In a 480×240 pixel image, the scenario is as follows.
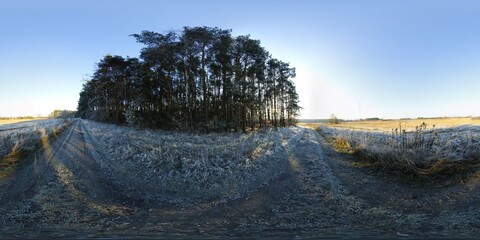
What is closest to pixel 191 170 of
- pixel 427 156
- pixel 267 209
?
pixel 267 209

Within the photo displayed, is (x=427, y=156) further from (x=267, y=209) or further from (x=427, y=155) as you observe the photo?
(x=267, y=209)

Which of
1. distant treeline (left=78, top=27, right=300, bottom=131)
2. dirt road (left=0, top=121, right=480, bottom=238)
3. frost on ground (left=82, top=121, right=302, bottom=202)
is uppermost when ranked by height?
distant treeline (left=78, top=27, right=300, bottom=131)

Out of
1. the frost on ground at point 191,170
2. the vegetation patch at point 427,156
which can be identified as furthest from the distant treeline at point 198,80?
the vegetation patch at point 427,156

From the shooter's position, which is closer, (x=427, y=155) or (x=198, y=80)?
(x=427, y=155)

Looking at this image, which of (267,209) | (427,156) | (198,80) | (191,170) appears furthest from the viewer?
(198,80)

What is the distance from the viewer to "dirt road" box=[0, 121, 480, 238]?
807 cm

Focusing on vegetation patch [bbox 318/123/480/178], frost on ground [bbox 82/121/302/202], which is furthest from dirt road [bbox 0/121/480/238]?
frost on ground [bbox 82/121/302/202]

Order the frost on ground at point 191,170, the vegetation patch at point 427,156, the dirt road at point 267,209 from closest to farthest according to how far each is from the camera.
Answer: the dirt road at point 267,209, the vegetation patch at point 427,156, the frost on ground at point 191,170

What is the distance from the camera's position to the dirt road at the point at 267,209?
318 inches

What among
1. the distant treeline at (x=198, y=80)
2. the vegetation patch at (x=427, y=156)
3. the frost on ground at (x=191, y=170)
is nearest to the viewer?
the vegetation patch at (x=427, y=156)

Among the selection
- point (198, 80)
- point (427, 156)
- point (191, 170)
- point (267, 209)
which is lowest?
point (267, 209)

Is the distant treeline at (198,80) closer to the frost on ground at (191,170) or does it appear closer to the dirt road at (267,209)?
the frost on ground at (191,170)

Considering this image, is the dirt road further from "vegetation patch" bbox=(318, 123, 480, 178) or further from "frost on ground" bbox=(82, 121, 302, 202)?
"frost on ground" bbox=(82, 121, 302, 202)

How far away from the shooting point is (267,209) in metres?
9.67
